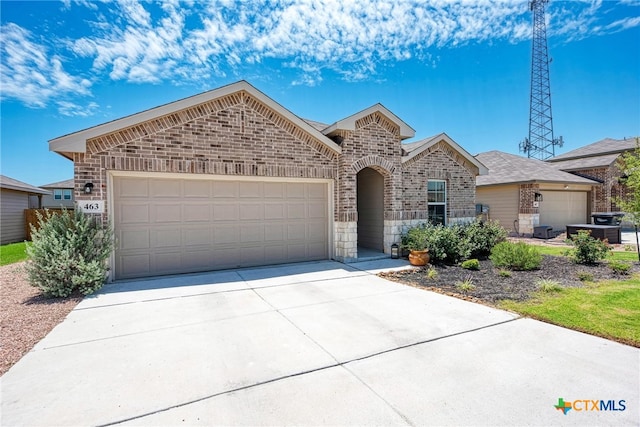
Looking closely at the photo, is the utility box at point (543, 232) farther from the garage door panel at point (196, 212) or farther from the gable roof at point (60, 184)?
the gable roof at point (60, 184)

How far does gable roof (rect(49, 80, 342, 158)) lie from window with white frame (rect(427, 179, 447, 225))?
4597 millimetres

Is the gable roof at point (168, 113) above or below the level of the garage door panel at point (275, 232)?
above

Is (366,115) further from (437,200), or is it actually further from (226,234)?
(226,234)

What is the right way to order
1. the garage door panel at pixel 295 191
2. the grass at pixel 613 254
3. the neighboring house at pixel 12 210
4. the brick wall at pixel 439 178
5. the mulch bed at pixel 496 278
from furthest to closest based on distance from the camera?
the neighboring house at pixel 12 210, the brick wall at pixel 439 178, the grass at pixel 613 254, the garage door panel at pixel 295 191, the mulch bed at pixel 496 278

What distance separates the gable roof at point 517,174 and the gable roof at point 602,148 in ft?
24.0

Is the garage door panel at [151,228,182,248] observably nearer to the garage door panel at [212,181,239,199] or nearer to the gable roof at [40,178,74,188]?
the garage door panel at [212,181,239,199]

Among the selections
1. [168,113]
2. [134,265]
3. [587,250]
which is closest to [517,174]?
[587,250]

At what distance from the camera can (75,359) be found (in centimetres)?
371

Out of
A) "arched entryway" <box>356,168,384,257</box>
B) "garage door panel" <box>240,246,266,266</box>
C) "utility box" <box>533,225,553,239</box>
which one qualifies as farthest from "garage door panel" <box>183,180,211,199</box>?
"utility box" <box>533,225,553,239</box>

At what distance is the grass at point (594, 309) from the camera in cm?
439

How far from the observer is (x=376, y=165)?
10562mm

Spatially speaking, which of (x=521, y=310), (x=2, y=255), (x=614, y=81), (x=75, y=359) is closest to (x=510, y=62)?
(x=614, y=81)

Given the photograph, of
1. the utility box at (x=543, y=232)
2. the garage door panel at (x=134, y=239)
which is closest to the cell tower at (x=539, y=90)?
the utility box at (x=543, y=232)

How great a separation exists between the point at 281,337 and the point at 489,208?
61.0ft
